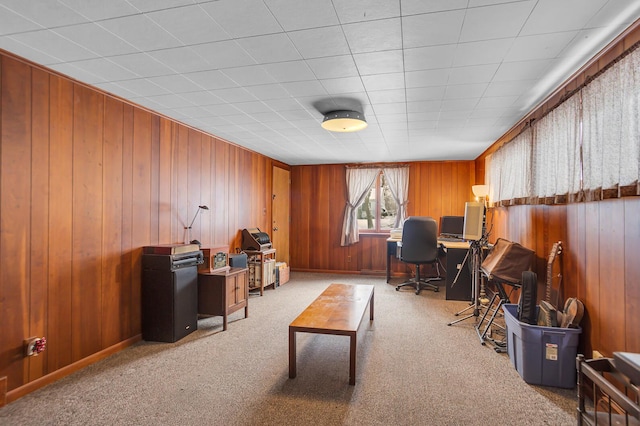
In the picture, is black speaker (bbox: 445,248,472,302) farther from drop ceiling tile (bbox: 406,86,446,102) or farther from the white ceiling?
drop ceiling tile (bbox: 406,86,446,102)

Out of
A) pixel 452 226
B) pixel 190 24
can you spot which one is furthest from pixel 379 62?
pixel 452 226

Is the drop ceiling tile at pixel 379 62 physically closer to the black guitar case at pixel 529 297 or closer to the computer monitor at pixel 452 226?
the black guitar case at pixel 529 297

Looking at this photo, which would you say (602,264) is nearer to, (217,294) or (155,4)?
(155,4)

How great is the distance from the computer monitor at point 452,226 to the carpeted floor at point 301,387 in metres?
2.51

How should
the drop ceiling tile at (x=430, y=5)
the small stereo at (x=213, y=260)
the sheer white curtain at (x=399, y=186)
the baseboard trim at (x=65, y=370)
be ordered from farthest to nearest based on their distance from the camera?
the sheer white curtain at (x=399, y=186) → the small stereo at (x=213, y=260) → the baseboard trim at (x=65, y=370) → the drop ceiling tile at (x=430, y=5)

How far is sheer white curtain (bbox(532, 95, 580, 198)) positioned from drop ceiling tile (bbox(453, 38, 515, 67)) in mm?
809

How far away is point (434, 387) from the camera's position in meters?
2.34

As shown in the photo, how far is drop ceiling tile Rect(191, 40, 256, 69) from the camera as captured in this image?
2080mm

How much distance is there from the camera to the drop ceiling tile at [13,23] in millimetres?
1731

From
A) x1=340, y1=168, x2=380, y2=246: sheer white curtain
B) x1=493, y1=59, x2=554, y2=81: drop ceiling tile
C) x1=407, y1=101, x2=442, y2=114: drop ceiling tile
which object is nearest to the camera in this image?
x1=493, y1=59, x2=554, y2=81: drop ceiling tile

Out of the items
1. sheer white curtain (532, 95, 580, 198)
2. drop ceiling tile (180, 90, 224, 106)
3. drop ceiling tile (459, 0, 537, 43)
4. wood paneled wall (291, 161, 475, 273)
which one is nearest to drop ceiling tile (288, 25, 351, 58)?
drop ceiling tile (459, 0, 537, 43)

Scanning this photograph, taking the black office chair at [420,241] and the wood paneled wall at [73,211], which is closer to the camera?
the wood paneled wall at [73,211]

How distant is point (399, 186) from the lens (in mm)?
6418

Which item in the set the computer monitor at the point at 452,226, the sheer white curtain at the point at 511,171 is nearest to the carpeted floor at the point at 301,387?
the sheer white curtain at the point at 511,171
